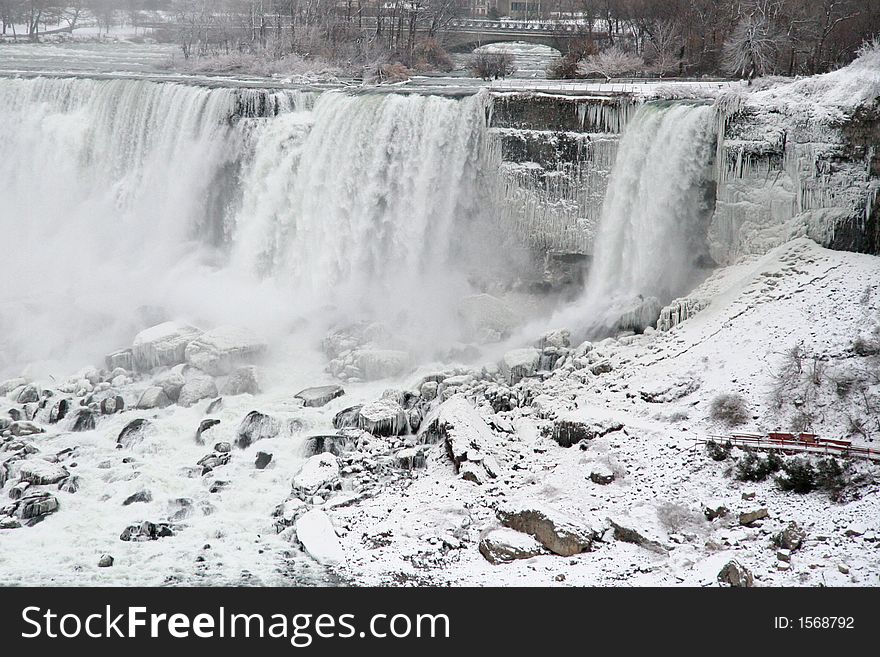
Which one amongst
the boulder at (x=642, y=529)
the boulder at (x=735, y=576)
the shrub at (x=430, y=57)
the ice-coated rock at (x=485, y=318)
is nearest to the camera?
the boulder at (x=735, y=576)

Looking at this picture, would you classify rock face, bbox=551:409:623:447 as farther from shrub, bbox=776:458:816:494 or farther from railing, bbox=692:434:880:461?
shrub, bbox=776:458:816:494

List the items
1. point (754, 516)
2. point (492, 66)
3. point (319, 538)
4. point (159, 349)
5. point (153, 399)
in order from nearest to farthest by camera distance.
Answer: point (754, 516) → point (319, 538) → point (153, 399) → point (159, 349) → point (492, 66)

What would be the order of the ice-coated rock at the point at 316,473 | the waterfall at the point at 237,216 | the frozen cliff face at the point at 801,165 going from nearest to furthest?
the ice-coated rock at the point at 316,473, the frozen cliff face at the point at 801,165, the waterfall at the point at 237,216

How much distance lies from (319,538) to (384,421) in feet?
14.8

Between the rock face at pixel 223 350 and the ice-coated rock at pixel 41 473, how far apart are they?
5.41 meters

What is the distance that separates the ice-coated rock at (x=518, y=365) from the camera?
23.5m

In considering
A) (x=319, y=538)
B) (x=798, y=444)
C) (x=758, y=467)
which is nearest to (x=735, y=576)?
(x=758, y=467)

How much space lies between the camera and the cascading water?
25.1 m

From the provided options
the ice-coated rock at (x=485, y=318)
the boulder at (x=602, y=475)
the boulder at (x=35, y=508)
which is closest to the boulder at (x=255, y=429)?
the boulder at (x=35, y=508)

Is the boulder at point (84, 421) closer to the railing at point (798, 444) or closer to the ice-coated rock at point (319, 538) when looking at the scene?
the ice-coated rock at point (319, 538)

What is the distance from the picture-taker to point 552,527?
17031 millimetres

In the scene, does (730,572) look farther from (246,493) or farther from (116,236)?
(116,236)

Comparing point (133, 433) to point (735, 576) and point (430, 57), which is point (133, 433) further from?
point (430, 57)
